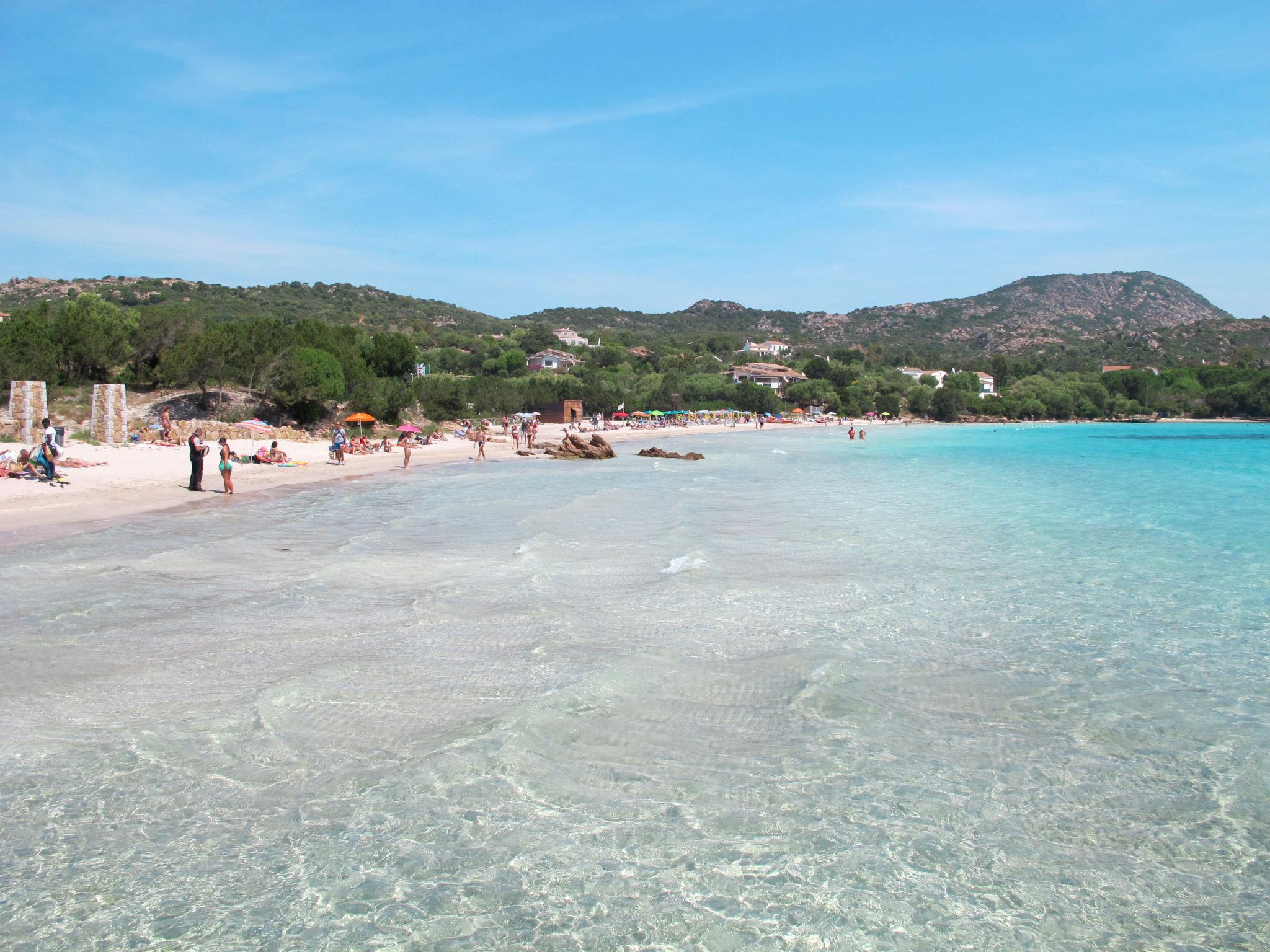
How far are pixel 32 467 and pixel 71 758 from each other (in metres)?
17.6

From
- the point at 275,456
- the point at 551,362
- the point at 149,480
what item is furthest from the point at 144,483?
the point at 551,362

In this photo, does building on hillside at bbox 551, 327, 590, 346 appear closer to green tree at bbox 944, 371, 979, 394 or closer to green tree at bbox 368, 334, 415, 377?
green tree at bbox 944, 371, 979, 394

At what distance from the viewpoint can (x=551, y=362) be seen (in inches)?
4031

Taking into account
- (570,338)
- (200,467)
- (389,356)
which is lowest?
(200,467)

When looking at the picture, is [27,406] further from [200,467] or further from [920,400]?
[920,400]

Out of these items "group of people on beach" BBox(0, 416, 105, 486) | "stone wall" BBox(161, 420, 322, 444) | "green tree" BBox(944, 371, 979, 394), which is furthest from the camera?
"green tree" BBox(944, 371, 979, 394)

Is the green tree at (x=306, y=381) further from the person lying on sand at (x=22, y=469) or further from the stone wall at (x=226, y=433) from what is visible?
the person lying on sand at (x=22, y=469)

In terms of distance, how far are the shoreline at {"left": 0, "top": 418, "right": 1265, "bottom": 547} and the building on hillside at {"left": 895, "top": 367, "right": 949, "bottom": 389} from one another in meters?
96.2

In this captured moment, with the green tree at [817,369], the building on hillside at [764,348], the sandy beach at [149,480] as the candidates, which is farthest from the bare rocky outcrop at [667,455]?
the building on hillside at [764,348]

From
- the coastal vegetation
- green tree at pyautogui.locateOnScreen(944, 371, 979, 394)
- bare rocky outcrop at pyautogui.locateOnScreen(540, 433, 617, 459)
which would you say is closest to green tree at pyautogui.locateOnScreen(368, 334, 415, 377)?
the coastal vegetation

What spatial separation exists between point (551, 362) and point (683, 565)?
91.4 metres

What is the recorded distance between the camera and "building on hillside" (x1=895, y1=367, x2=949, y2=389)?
124 metres

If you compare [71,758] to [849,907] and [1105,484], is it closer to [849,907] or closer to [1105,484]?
[849,907]

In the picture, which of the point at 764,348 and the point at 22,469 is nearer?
the point at 22,469
